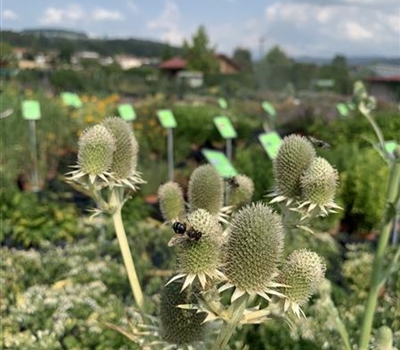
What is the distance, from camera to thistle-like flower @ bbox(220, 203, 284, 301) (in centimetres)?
129

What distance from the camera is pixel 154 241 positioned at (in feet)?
16.1

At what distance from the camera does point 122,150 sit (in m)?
1.75

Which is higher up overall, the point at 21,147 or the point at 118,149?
the point at 118,149

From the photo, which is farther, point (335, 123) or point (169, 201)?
point (335, 123)

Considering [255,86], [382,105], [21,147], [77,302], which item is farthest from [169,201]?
[255,86]

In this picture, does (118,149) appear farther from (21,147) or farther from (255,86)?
(255,86)

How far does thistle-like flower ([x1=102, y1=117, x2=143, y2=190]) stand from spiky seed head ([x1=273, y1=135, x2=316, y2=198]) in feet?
1.37

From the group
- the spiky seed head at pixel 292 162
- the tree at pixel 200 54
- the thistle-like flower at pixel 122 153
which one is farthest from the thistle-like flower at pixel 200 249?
the tree at pixel 200 54

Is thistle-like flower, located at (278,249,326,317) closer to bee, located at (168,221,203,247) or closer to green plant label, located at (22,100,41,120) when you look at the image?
bee, located at (168,221,203,247)

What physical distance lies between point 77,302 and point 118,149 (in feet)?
6.52

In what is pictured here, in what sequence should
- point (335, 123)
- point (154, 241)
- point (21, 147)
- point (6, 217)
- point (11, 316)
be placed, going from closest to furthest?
point (11, 316)
point (154, 241)
point (6, 217)
point (21, 147)
point (335, 123)

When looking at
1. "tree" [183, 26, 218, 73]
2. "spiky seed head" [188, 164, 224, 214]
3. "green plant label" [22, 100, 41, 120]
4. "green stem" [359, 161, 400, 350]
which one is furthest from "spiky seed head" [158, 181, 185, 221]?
"tree" [183, 26, 218, 73]

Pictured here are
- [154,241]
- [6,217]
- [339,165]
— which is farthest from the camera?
[339,165]

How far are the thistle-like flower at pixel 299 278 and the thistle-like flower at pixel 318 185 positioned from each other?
0.68 feet
